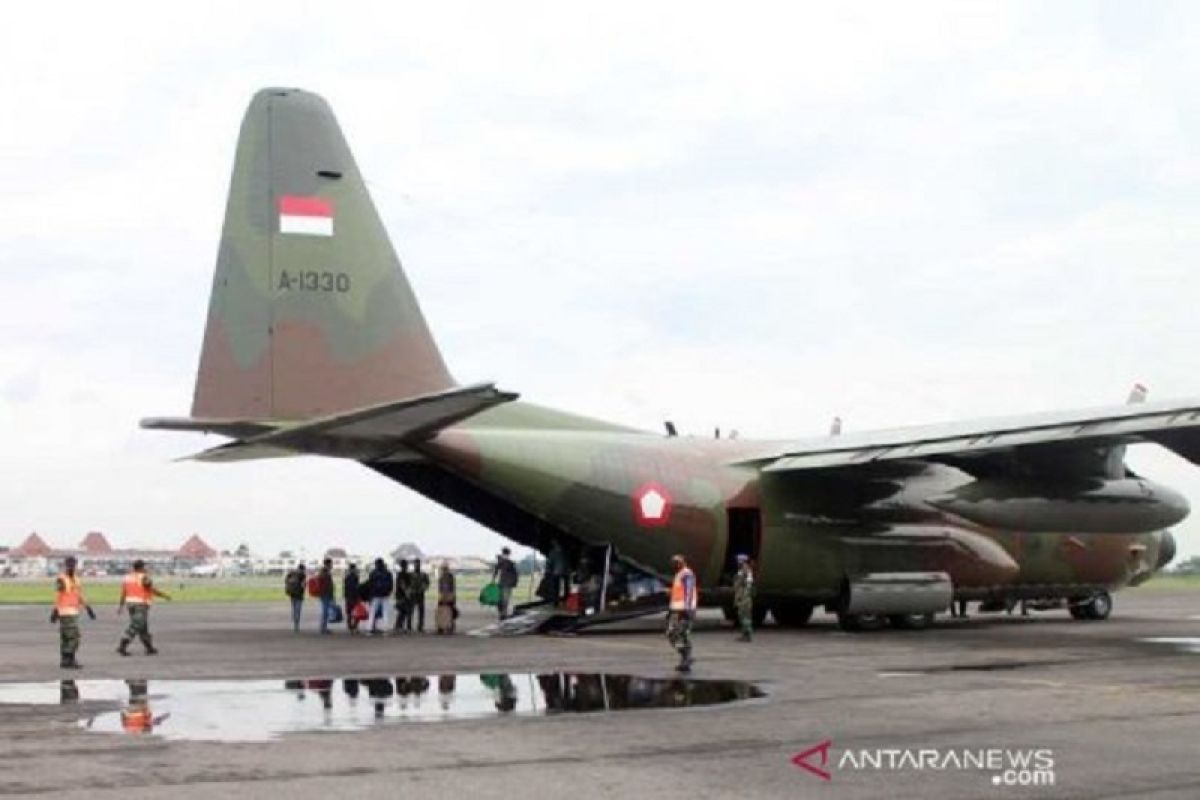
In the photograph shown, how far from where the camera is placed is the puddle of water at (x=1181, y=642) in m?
21.9

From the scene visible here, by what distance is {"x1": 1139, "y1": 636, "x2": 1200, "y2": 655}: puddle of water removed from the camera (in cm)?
2191

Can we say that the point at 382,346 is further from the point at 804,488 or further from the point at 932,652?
the point at 932,652

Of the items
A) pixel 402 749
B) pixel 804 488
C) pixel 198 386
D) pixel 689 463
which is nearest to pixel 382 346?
pixel 198 386

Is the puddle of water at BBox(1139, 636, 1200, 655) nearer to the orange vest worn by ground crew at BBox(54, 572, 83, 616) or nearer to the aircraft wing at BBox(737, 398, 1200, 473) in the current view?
the aircraft wing at BBox(737, 398, 1200, 473)

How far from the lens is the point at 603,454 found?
24.8 meters

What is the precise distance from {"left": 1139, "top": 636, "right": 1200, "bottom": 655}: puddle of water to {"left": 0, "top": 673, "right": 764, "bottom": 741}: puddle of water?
31.4 feet

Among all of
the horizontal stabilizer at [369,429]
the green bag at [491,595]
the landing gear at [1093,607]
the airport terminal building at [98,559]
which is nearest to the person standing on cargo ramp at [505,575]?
the green bag at [491,595]

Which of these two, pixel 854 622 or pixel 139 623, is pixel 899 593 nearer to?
pixel 854 622

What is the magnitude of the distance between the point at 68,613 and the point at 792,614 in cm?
1513

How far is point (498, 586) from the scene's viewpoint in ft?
92.5

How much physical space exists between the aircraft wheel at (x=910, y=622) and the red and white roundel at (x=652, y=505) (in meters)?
5.28

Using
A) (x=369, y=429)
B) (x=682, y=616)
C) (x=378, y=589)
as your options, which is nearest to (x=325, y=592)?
(x=378, y=589)

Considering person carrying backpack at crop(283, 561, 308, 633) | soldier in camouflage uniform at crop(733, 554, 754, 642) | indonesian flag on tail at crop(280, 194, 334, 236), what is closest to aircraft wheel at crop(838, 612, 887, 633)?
soldier in camouflage uniform at crop(733, 554, 754, 642)


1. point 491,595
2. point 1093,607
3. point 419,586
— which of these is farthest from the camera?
point 1093,607
